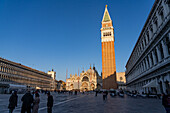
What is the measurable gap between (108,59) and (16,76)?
40926 mm

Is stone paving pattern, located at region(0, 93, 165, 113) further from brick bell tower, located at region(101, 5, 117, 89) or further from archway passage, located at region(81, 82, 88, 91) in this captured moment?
archway passage, located at region(81, 82, 88, 91)

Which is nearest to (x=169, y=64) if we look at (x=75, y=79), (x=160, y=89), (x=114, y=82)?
(x=160, y=89)

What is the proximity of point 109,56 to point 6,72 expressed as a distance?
44.3 m

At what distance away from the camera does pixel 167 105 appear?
5344 millimetres

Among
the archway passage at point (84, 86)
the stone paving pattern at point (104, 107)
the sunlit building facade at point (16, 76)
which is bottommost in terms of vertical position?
the archway passage at point (84, 86)

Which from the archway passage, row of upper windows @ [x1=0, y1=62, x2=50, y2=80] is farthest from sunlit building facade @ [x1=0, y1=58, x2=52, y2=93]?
the archway passage

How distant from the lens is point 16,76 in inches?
1946

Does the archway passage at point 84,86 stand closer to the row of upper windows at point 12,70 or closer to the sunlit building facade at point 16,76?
the sunlit building facade at point 16,76

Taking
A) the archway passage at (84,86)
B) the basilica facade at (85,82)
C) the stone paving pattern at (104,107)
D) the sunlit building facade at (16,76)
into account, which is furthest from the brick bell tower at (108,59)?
the stone paving pattern at (104,107)

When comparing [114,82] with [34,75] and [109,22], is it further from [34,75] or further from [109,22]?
[34,75]

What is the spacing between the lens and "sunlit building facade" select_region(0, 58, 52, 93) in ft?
136

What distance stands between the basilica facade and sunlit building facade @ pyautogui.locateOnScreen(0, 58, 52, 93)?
17881 mm

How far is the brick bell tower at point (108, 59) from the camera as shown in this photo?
2471 inches

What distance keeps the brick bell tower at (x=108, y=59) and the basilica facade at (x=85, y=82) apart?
15.5 metres
